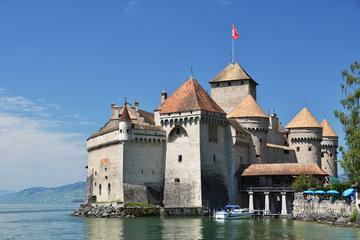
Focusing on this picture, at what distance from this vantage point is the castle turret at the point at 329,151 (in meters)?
82.8

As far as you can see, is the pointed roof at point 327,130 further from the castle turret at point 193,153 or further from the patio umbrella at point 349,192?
the patio umbrella at point 349,192

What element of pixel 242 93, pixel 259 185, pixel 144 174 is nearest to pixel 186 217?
pixel 144 174

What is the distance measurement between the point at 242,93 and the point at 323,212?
95.8 ft

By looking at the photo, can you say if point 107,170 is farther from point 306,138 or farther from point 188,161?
point 306,138

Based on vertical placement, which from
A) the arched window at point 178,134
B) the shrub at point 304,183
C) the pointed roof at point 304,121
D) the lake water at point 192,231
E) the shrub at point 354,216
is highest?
the pointed roof at point 304,121

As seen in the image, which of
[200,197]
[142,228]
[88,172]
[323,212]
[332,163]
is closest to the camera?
[142,228]

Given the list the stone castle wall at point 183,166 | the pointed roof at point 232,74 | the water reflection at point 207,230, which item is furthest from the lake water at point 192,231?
the pointed roof at point 232,74

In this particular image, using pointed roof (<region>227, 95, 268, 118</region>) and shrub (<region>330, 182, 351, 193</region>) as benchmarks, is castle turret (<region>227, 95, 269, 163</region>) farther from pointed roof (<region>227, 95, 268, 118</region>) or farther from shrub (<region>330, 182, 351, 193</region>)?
shrub (<region>330, 182, 351, 193</region>)

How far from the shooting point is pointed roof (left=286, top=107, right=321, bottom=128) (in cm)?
7488

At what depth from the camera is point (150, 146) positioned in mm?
62938

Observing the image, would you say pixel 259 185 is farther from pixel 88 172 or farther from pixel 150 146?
pixel 88 172

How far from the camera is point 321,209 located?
50531 millimetres

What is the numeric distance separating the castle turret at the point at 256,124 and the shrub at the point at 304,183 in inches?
427

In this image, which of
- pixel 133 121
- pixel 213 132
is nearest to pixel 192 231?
pixel 213 132
